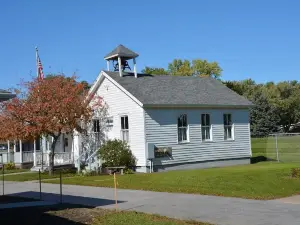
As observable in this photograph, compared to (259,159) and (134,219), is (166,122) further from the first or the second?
(134,219)

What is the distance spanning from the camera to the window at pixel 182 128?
2686 centimetres

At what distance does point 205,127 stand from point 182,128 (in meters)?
1.99

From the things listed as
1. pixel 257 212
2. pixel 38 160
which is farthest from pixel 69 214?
pixel 38 160

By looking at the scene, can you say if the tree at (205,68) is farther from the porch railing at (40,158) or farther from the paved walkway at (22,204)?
the paved walkway at (22,204)

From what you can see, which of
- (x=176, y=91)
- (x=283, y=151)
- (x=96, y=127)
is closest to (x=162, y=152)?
(x=176, y=91)

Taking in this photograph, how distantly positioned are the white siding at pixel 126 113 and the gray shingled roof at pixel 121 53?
6.85 feet

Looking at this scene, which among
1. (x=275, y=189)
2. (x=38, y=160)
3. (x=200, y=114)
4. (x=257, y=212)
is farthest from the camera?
(x=38, y=160)

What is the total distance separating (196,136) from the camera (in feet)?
90.2

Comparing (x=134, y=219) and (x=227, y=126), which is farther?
(x=227, y=126)

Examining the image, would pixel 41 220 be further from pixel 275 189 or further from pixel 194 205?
pixel 275 189

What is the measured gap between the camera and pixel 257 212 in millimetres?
11320

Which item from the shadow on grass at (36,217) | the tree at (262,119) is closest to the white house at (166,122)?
the shadow on grass at (36,217)

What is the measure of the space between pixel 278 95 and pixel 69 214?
73.1m

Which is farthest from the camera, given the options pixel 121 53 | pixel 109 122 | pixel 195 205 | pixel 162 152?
pixel 121 53
